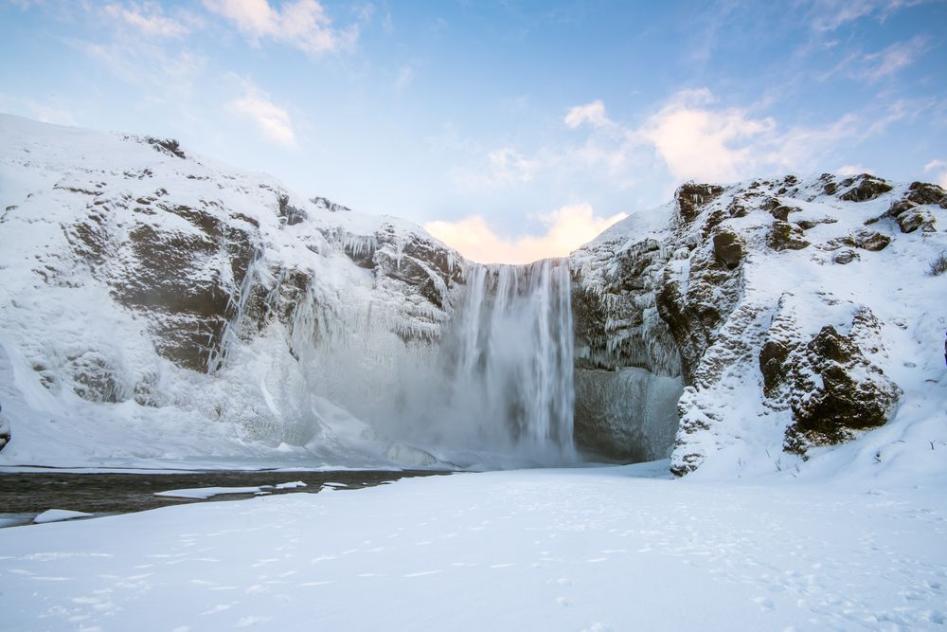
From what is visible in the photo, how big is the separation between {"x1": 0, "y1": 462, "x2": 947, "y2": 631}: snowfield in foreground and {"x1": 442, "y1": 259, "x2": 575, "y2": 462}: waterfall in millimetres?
25725

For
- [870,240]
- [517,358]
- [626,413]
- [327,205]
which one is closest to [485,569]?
[870,240]

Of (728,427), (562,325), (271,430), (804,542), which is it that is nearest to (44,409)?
(271,430)

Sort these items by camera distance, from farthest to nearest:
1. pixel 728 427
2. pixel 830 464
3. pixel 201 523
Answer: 1. pixel 728 427
2. pixel 830 464
3. pixel 201 523

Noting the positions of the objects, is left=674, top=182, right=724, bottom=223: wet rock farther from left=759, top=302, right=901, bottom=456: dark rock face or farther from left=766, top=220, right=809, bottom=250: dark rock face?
left=759, top=302, right=901, bottom=456: dark rock face

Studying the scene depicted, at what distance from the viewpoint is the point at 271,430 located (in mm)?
23812

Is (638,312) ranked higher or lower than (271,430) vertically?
higher

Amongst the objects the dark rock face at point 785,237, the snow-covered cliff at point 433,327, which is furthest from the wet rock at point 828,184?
the dark rock face at point 785,237

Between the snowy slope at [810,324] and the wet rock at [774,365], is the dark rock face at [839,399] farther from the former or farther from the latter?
the wet rock at [774,365]

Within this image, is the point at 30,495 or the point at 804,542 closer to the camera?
the point at 804,542

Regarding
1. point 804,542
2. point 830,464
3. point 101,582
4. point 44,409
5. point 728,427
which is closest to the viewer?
point 101,582

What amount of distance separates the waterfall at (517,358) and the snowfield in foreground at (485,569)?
25725 mm

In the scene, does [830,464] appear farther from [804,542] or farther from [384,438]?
[384,438]

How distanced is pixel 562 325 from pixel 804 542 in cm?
2792

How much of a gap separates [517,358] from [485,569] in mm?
30144
